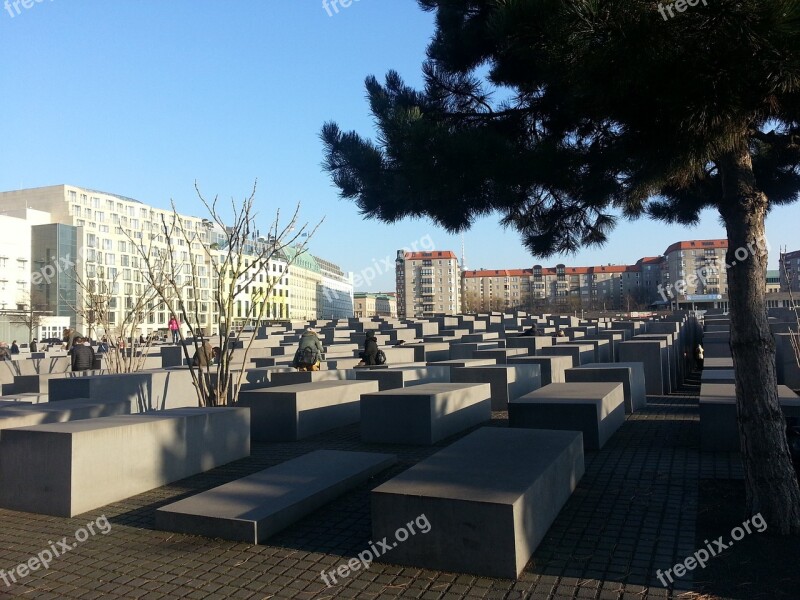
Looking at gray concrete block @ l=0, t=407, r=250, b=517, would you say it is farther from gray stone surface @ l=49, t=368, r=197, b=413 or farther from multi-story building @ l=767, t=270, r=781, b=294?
multi-story building @ l=767, t=270, r=781, b=294

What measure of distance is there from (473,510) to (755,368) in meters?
2.52

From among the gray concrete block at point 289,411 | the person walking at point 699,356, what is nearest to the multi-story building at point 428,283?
the person walking at point 699,356

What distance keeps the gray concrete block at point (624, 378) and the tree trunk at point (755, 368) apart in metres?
5.97

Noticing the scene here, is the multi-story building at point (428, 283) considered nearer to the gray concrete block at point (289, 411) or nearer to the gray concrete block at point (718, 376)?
the gray concrete block at point (718, 376)

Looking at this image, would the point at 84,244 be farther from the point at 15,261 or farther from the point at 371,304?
the point at 371,304

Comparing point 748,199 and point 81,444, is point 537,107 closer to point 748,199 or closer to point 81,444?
point 748,199

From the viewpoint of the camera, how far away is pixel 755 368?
4.91 metres

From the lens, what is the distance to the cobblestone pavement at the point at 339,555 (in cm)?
400

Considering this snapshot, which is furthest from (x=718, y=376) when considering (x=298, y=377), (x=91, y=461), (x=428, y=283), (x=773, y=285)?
(x=428, y=283)

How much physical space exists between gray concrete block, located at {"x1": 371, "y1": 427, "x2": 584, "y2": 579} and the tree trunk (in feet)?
4.90

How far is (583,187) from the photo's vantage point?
5887 millimetres

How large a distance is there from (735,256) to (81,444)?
5.87 meters

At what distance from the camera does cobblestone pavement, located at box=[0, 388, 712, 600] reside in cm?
400

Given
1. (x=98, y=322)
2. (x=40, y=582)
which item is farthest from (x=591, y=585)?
(x=98, y=322)
